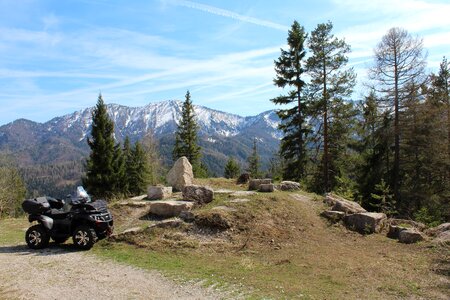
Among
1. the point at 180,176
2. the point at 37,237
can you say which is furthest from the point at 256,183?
the point at 37,237

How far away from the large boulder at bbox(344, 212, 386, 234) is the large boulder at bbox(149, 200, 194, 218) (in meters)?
5.72

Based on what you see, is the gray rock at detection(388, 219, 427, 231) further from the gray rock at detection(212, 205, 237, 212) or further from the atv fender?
the atv fender

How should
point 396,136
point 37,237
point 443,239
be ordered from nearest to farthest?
point 443,239
point 37,237
point 396,136

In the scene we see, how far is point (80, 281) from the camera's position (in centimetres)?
802

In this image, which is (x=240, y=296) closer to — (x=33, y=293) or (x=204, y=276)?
(x=204, y=276)

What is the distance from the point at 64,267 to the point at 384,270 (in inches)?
305

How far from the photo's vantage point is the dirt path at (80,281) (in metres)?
7.16

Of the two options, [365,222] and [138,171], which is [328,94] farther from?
[138,171]

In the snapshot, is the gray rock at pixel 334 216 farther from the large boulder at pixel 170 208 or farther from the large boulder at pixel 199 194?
the large boulder at pixel 170 208

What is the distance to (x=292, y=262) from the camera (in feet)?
30.2

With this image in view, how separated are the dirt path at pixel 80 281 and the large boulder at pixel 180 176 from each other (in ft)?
26.2

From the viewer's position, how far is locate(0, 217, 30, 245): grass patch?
12375 mm

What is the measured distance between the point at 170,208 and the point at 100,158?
84.2 ft

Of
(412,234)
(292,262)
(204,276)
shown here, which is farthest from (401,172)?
(204,276)
